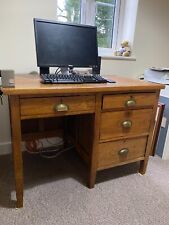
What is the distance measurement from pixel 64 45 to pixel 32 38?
37 centimetres

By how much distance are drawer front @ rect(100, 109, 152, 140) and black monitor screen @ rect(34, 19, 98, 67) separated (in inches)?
17.3

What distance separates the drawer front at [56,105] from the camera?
38.3 inches

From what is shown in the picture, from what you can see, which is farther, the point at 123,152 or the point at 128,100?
the point at 123,152

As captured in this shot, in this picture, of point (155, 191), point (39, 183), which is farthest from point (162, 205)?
point (39, 183)

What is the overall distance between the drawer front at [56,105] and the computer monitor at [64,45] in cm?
36

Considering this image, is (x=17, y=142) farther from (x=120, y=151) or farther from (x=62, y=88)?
(x=120, y=151)

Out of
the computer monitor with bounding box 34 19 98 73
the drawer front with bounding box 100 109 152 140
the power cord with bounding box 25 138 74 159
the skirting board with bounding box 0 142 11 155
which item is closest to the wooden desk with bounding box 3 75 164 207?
the drawer front with bounding box 100 109 152 140

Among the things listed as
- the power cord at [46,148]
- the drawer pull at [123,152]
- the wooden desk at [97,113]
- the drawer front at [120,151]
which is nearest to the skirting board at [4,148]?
the power cord at [46,148]

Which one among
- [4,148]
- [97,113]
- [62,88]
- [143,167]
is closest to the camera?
[62,88]

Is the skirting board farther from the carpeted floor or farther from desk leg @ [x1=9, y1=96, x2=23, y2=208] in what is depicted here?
desk leg @ [x1=9, y1=96, x2=23, y2=208]

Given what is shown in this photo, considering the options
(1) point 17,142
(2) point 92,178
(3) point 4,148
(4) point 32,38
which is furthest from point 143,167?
(4) point 32,38

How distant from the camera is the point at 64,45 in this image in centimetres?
131

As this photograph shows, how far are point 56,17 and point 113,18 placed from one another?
69 cm

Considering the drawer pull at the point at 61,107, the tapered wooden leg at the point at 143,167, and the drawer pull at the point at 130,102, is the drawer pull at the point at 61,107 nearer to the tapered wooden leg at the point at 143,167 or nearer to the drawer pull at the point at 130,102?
the drawer pull at the point at 130,102
